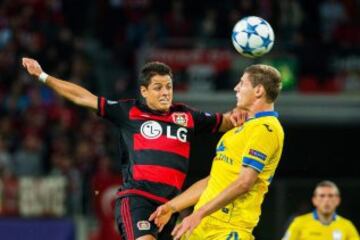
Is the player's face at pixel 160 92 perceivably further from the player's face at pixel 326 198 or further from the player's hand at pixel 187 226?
the player's face at pixel 326 198

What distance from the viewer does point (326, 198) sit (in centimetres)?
1033

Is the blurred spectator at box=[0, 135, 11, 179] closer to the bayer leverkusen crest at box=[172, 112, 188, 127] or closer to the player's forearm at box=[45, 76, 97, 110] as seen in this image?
the player's forearm at box=[45, 76, 97, 110]

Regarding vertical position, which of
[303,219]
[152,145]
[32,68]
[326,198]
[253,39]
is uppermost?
[253,39]

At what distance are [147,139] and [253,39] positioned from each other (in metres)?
1.46

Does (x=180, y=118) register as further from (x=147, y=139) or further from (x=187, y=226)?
(x=187, y=226)

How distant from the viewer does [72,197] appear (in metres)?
14.5

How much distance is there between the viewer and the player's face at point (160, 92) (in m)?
7.48

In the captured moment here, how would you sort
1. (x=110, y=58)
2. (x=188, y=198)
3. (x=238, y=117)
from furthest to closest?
(x=110, y=58), (x=238, y=117), (x=188, y=198)

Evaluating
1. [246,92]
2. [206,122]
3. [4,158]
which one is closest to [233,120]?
[206,122]

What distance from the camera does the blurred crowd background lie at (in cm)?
1506

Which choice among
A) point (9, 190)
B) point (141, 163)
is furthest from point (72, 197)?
point (141, 163)

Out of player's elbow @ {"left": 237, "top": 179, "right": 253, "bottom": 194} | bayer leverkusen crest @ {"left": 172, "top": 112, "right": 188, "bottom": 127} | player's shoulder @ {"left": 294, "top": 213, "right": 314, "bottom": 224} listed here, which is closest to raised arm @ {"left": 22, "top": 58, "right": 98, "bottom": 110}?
bayer leverkusen crest @ {"left": 172, "top": 112, "right": 188, "bottom": 127}

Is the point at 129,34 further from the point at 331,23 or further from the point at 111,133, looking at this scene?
the point at 331,23

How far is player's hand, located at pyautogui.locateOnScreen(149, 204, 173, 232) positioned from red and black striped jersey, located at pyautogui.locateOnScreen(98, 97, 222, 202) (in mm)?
370
